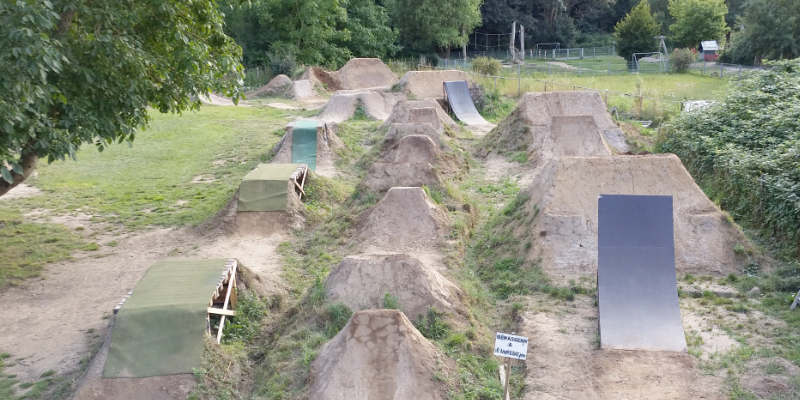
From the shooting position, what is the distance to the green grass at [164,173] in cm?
1602

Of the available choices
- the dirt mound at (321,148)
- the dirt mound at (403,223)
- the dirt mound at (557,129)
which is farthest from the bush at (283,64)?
the dirt mound at (403,223)

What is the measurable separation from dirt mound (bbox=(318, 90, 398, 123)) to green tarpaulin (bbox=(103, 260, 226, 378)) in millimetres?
18571

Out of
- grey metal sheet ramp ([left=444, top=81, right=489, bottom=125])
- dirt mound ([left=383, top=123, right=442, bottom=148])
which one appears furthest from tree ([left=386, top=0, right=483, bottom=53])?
dirt mound ([left=383, top=123, right=442, bottom=148])

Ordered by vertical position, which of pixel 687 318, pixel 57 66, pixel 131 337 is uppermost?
pixel 57 66

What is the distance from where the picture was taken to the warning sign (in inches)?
A: 263

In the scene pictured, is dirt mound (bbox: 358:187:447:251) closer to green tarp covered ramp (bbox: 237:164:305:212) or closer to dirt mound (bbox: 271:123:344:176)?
green tarp covered ramp (bbox: 237:164:305:212)

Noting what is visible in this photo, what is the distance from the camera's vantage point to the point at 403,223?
42.1 ft

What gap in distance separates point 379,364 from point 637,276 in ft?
13.4

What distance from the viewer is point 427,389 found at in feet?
24.5

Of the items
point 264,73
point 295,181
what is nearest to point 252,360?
point 295,181

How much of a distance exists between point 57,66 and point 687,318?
8.69m

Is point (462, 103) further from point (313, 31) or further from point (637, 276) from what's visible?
point (637, 276)

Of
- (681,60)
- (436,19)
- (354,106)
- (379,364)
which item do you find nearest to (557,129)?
(354,106)

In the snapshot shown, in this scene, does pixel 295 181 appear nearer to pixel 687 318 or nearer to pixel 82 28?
pixel 82 28
